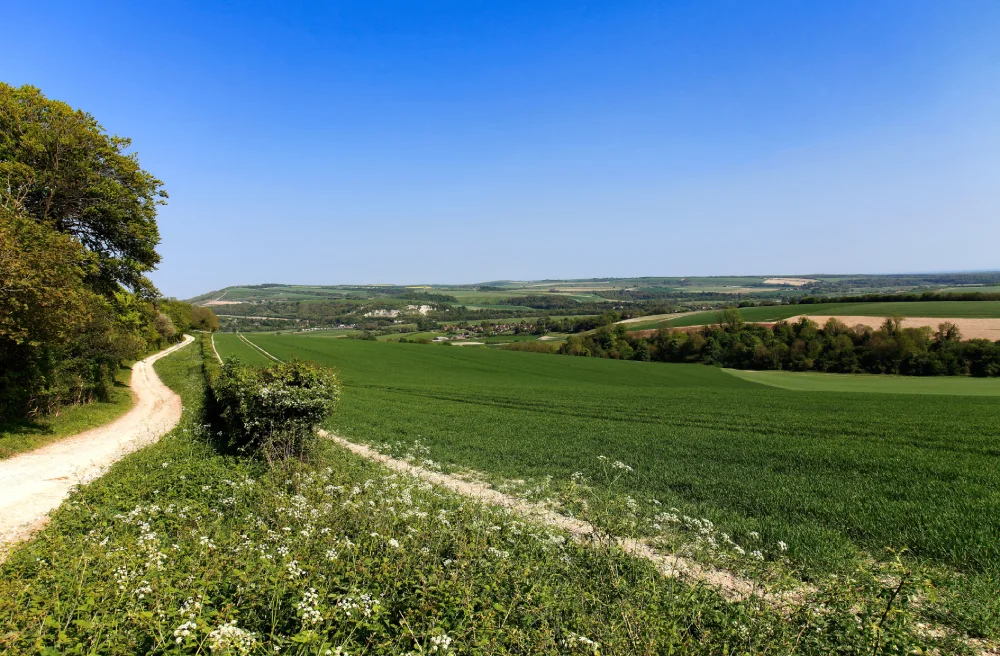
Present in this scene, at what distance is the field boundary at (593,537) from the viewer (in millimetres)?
5596

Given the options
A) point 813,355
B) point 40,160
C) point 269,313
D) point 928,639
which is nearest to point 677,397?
point 928,639

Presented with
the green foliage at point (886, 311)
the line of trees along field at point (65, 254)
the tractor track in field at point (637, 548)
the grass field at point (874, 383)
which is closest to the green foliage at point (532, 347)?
the green foliage at point (886, 311)

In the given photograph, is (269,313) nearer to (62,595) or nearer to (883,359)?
(883,359)

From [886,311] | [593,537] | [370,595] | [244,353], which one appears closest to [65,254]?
[370,595]

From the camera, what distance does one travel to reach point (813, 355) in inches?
2088

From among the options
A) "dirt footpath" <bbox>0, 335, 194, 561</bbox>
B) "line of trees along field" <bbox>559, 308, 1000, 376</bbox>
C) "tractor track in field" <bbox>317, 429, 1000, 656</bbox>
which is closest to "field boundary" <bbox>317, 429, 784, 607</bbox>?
"tractor track in field" <bbox>317, 429, 1000, 656</bbox>

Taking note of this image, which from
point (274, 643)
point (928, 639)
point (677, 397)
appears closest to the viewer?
point (274, 643)

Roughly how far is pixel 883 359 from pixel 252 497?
60912 mm

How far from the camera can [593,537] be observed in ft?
19.0

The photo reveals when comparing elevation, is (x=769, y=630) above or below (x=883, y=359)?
above

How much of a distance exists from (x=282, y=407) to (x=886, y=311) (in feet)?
255

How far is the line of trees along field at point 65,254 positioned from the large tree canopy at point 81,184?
37 mm

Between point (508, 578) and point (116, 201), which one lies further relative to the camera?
point (116, 201)

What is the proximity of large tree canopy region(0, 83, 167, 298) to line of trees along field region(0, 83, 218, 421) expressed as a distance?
0.04m
